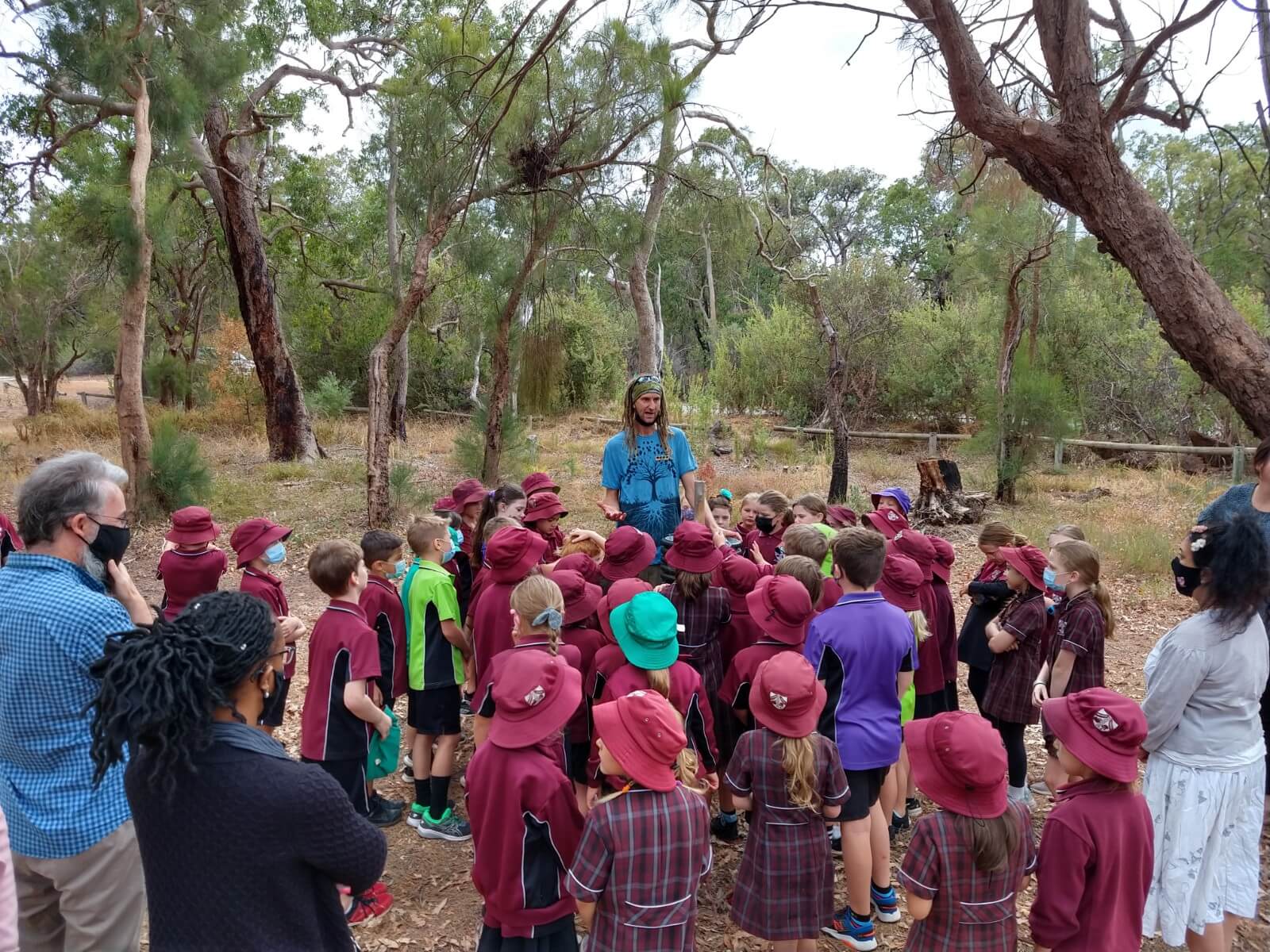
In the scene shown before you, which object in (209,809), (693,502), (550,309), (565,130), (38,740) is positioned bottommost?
(38,740)

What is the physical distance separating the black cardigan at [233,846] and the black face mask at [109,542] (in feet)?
3.38

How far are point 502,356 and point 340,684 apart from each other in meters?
7.73

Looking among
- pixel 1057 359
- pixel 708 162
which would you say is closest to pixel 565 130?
pixel 708 162

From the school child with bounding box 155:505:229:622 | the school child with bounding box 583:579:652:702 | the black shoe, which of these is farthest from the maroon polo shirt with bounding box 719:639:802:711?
the school child with bounding box 155:505:229:622

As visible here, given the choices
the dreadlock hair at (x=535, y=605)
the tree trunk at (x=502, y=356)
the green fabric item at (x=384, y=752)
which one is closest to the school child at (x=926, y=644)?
the dreadlock hair at (x=535, y=605)

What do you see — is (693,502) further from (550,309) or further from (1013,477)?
(1013,477)

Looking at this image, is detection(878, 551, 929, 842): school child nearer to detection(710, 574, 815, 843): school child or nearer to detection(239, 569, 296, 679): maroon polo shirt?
detection(710, 574, 815, 843): school child

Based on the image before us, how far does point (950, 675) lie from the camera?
146 inches

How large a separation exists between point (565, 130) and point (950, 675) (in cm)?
667

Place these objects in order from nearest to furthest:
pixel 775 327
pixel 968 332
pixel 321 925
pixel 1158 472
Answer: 1. pixel 321 925
2. pixel 1158 472
3. pixel 968 332
4. pixel 775 327

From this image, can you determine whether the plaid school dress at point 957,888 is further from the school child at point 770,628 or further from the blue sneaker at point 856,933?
the school child at point 770,628

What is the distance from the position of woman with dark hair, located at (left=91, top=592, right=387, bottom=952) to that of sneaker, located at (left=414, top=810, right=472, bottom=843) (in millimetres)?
2039

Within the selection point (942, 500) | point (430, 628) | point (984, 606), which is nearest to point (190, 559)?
point (430, 628)

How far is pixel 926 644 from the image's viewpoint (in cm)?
355
